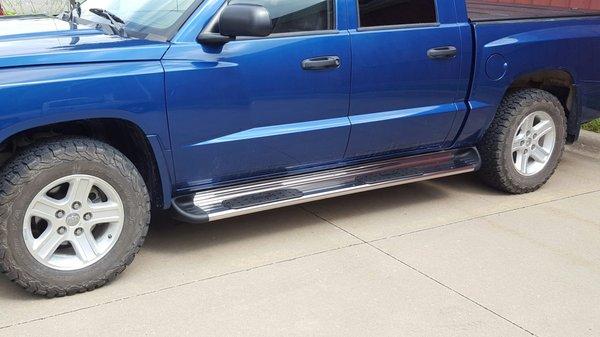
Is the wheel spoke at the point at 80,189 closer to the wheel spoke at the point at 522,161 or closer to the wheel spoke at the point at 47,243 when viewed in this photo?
the wheel spoke at the point at 47,243

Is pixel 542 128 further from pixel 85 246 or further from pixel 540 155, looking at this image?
pixel 85 246

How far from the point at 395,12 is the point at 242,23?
4.32 feet

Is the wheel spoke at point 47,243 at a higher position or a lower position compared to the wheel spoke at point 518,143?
higher

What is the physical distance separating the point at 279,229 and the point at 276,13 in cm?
144

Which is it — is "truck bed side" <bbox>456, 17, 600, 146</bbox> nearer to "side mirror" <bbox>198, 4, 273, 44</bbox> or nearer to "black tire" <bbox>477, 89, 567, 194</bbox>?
"black tire" <bbox>477, 89, 567, 194</bbox>

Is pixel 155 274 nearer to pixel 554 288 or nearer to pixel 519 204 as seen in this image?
pixel 554 288

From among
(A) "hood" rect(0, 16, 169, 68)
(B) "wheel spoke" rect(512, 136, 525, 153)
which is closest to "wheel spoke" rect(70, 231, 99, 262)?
(A) "hood" rect(0, 16, 169, 68)

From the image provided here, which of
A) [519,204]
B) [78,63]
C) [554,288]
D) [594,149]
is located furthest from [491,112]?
[78,63]

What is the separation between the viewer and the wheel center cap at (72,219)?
A: 3.41 m

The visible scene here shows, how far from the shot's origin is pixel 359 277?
3.80 meters

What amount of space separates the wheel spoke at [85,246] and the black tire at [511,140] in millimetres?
3096

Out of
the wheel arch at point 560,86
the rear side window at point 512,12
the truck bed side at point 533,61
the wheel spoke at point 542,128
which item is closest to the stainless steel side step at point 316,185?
the truck bed side at point 533,61

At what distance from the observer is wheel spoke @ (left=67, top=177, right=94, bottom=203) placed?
3395 millimetres

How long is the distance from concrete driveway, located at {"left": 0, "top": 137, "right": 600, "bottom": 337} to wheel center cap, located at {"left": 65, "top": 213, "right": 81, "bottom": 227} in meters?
0.40
